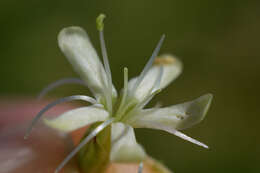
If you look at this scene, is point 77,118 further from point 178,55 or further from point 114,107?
point 178,55

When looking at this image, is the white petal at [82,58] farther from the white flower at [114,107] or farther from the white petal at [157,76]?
the white petal at [157,76]

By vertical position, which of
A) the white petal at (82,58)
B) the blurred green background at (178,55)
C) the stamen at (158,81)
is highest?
the white petal at (82,58)

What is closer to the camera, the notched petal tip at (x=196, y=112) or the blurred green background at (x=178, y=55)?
the notched petal tip at (x=196, y=112)

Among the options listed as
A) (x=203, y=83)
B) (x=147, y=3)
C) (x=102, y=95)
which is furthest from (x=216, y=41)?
(x=102, y=95)

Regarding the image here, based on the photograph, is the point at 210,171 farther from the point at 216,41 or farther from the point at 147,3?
the point at 147,3

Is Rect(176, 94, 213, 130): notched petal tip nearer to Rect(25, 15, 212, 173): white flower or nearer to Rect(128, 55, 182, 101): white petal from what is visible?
Rect(25, 15, 212, 173): white flower

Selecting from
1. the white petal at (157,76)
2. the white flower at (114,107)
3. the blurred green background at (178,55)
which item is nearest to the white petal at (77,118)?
the white flower at (114,107)
